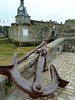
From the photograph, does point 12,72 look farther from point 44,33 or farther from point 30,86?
point 44,33

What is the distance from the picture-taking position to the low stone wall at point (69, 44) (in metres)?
6.34

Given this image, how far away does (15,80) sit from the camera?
1400 mm

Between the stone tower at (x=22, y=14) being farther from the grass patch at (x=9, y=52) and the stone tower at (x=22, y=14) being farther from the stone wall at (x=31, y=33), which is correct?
the grass patch at (x=9, y=52)

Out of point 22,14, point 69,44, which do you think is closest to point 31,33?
point 69,44

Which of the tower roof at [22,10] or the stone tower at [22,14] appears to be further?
the tower roof at [22,10]

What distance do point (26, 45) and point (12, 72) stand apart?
12220 millimetres

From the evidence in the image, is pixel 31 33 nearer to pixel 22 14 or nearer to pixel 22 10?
pixel 22 14

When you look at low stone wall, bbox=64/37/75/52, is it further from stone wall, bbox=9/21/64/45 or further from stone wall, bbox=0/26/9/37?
stone wall, bbox=0/26/9/37

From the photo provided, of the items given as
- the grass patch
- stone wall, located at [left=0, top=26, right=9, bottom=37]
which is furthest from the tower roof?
the grass patch

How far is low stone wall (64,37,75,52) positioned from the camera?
20.8 feet

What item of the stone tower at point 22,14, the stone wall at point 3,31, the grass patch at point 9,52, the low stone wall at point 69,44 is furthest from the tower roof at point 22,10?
the low stone wall at point 69,44

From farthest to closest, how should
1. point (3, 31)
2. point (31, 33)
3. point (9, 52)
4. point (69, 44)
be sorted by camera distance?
point (3, 31)
point (31, 33)
point (9, 52)
point (69, 44)

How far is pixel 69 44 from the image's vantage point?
21.1ft

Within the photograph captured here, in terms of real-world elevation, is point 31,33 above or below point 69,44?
above
